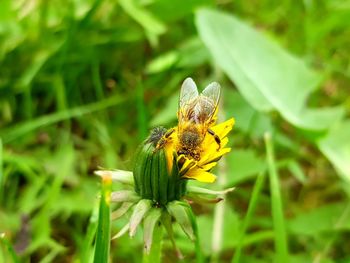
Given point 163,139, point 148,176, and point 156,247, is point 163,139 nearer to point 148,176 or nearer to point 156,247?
point 148,176

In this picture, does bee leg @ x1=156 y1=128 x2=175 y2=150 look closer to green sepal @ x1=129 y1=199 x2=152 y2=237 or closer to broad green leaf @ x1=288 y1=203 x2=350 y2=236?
green sepal @ x1=129 y1=199 x2=152 y2=237

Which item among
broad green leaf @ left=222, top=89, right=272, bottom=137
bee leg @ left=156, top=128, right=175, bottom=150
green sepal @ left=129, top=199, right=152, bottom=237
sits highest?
bee leg @ left=156, top=128, right=175, bottom=150

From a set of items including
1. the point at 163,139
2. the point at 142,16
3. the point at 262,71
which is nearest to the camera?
the point at 163,139

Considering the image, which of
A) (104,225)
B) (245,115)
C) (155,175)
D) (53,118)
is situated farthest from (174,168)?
(245,115)

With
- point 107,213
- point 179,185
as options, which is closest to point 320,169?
point 179,185

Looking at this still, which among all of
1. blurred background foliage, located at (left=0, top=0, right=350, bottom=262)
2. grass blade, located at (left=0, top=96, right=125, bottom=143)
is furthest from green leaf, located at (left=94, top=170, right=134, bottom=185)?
grass blade, located at (left=0, top=96, right=125, bottom=143)

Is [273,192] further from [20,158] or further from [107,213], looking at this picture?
[20,158]

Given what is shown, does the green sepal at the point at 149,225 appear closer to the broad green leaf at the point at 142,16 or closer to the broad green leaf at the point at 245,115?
the broad green leaf at the point at 245,115
